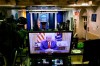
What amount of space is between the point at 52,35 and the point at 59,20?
45.5 ft

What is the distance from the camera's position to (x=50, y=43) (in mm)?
2547

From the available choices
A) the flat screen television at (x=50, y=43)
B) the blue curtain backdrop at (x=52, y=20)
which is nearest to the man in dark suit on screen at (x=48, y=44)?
the flat screen television at (x=50, y=43)

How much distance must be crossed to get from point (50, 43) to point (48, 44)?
4cm

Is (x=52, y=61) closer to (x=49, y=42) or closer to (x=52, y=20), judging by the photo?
(x=49, y=42)

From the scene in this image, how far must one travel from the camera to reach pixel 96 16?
8742 mm

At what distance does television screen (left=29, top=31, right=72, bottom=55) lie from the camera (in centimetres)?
251

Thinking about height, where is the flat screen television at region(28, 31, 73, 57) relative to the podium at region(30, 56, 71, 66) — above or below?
above

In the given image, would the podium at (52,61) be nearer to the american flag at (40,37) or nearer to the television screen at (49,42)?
the television screen at (49,42)

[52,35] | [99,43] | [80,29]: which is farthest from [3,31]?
[80,29]

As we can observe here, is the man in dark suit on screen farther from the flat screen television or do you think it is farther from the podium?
the podium

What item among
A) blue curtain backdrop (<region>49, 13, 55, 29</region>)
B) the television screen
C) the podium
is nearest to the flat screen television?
the television screen

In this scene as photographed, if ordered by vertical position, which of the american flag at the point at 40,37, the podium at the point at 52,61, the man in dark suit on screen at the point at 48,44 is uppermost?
the american flag at the point at 40,37

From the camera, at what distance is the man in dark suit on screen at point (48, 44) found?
2.53 m

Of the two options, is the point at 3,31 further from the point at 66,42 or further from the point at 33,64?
the point at 66,42
